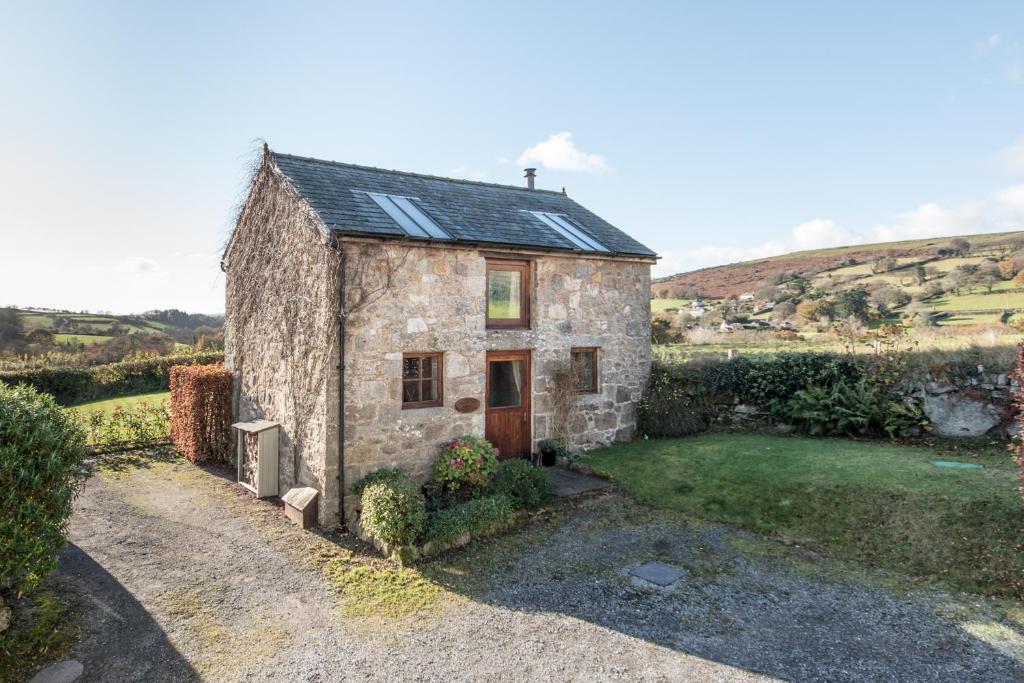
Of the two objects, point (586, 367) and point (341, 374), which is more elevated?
point (341, 374)

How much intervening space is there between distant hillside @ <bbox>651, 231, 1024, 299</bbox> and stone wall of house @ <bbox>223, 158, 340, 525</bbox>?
2513 cm

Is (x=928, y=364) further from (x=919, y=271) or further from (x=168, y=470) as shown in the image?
(x=919, y=271)

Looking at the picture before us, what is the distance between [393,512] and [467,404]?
9.69 ft

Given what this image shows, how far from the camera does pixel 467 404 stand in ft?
34.2

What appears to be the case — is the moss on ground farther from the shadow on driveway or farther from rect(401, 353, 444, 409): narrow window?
rect(401, 353, 444, 409): narrow window

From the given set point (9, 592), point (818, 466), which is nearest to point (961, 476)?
point (818, 466)

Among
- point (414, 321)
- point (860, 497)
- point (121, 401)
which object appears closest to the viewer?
point (860, 497)

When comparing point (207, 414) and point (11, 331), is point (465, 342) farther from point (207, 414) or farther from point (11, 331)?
point (11, 331)

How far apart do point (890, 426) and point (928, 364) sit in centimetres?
152

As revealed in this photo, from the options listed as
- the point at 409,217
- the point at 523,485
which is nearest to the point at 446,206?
the point at 409,217

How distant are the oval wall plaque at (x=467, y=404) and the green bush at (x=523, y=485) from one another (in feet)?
4.37

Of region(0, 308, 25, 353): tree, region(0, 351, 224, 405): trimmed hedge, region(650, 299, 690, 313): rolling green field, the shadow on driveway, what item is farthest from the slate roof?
region(0, 308, 25, 353): tree

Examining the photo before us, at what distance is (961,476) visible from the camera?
875 cm

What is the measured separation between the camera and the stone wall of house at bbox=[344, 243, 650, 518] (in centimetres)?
928
